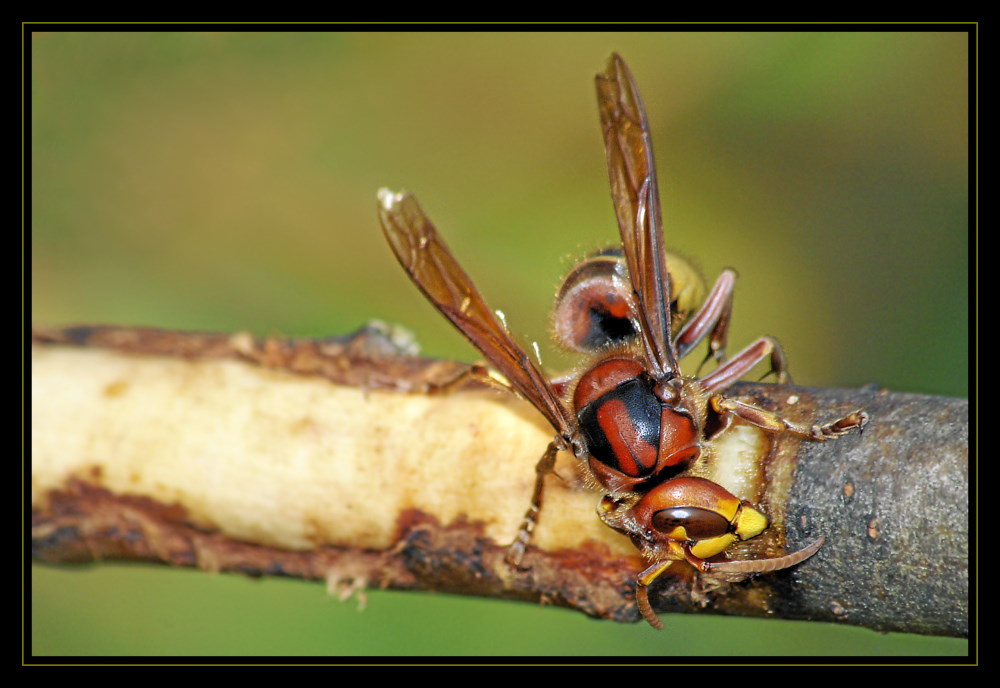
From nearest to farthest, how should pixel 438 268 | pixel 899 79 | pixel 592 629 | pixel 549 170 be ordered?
pixel 438 268 → pixel 592 629 → pixel 899 79 → pixel 549 170

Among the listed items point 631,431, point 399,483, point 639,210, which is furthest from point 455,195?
point 631,431

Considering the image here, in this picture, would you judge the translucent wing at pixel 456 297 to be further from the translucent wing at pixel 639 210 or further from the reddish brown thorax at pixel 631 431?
the translucent wing at pixel 639 210

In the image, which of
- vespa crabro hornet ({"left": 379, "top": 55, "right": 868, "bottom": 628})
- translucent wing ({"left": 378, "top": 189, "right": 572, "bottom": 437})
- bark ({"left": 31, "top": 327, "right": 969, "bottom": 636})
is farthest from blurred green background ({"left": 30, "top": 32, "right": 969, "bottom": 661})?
translucent wing ({"left": 378, "top": 189, "right": 572, "bottom": 437})

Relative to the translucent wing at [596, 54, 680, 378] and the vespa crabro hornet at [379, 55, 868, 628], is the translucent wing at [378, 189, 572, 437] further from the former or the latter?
the translucent wing at [596, 54, 680, 378]

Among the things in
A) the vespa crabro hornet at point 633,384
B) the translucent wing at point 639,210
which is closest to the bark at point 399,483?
the vespa crabro hornet at point 633,384

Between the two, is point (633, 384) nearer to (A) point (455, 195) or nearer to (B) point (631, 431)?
(B) point (631, 431)

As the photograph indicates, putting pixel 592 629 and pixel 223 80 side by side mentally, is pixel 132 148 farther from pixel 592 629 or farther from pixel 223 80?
pixel 592 629

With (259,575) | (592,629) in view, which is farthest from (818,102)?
(259,575)
